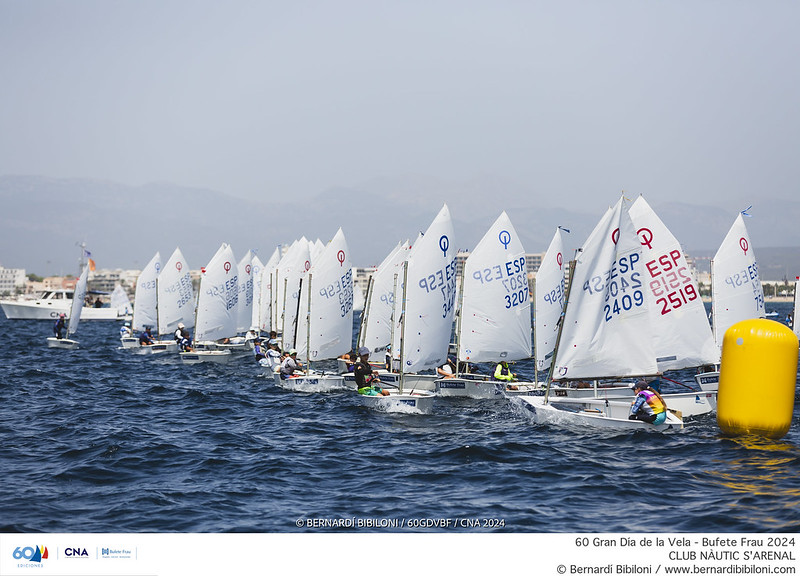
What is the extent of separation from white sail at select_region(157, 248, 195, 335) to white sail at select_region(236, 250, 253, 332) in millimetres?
4395

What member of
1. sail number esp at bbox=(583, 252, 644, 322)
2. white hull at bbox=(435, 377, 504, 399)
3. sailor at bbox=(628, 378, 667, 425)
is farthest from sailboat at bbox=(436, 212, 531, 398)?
sailor at bbox=(628, 378, 667, 425)

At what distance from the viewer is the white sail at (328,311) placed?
3431cm

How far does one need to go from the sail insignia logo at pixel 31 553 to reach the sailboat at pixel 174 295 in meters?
41.3

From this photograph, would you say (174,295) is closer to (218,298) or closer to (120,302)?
(218,298)

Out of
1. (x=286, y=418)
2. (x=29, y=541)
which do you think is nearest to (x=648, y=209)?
(x=286, y=418)

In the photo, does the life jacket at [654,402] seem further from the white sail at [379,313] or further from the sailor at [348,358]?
the white sail at [379,313]

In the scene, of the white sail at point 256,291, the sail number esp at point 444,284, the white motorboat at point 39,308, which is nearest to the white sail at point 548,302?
the sail number esp at point 444,284

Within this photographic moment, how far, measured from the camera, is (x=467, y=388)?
95.5ft

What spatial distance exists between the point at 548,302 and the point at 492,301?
11.8 ft

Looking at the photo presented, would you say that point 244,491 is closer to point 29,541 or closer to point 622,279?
point 29,541

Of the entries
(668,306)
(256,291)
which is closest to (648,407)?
(668,306)

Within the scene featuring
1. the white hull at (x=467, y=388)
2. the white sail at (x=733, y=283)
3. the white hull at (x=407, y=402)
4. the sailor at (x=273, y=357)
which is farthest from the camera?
the sailor at (x=273, y=357)

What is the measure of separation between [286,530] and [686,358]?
1705 cm

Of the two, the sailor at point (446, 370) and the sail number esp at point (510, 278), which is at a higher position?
the sail number esp at point (510, 278)
